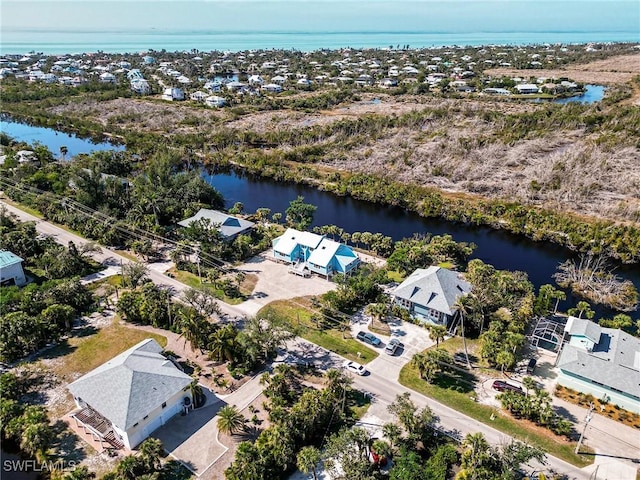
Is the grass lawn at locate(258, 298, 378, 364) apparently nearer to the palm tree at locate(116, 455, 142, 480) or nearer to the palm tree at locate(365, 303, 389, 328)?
the palm tree at locate(365, 303, 389, 328)

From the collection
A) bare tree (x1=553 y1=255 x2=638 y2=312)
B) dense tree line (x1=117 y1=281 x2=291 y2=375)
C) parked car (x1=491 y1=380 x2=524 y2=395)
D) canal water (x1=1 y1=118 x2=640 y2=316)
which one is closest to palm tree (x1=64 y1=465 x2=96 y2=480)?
dense tree line (x1=117 y1=281 x2=291 y2=375)

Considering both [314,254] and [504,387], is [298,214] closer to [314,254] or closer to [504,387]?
[314,254]

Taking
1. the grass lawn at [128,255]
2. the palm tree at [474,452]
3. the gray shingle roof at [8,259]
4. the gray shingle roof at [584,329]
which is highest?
the gray shingle roof at [584,329]

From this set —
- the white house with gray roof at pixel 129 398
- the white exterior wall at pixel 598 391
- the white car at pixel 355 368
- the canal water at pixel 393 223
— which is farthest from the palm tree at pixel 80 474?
the canal water at pixel 393 223

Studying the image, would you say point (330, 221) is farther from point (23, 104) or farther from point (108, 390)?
point (23, 104)

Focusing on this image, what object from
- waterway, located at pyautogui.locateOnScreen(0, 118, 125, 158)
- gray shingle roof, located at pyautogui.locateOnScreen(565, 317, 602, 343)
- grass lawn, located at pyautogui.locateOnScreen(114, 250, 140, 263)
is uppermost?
waterway, located at pyautogui.locateOnScreen(0, 118, 125, 158)

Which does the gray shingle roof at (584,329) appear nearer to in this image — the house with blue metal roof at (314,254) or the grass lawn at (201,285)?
the house with blue metal roof at (314,254)
